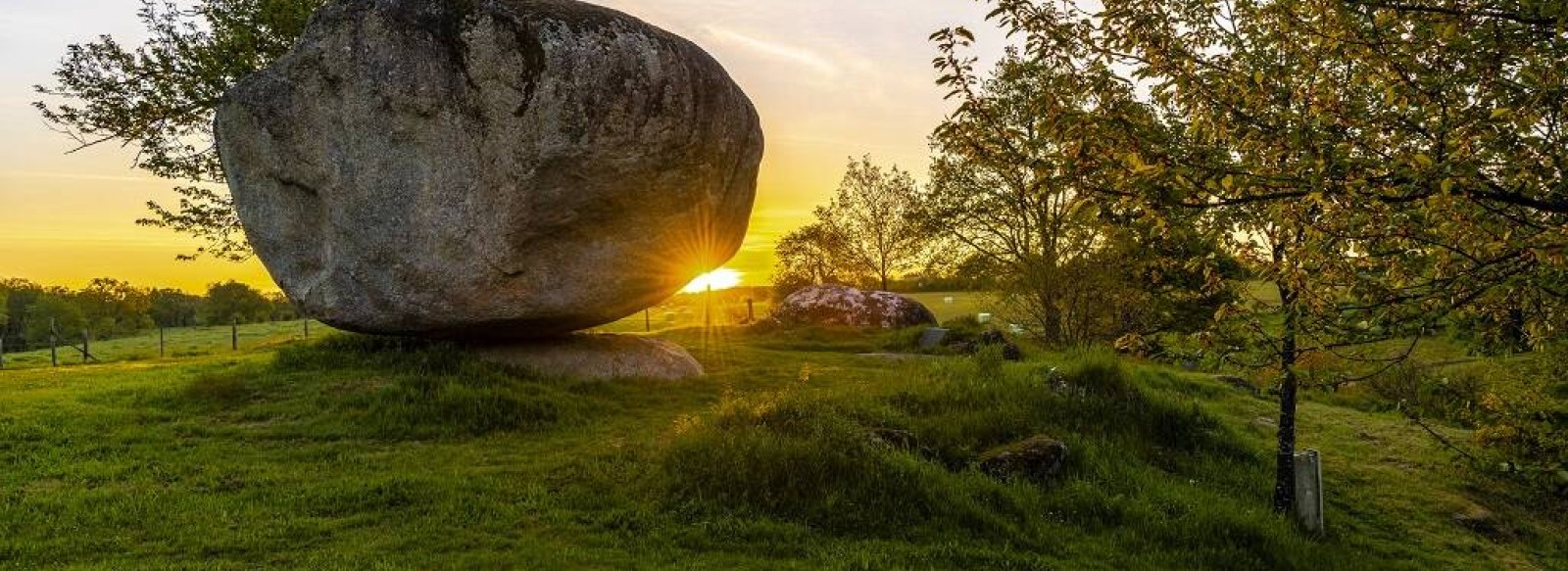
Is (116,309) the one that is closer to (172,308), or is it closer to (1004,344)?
(172,308)

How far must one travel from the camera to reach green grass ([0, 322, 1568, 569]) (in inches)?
363

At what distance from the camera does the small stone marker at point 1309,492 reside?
40.0ft

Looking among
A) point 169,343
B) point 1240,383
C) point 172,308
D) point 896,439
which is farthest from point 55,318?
point 1240,383

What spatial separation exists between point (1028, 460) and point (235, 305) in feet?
350

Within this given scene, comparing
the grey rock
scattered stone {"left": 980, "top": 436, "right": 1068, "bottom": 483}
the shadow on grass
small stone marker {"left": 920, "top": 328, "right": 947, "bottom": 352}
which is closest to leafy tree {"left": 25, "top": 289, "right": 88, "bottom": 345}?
the shadow on grass

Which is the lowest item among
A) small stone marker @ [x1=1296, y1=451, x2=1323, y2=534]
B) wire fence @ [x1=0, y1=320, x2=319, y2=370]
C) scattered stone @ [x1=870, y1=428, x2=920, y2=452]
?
small stone marker @ [x1=1296, y1=451, x2=1323, y2=534]

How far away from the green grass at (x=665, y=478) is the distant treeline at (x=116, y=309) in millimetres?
68832

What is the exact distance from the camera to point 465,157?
1599 cm

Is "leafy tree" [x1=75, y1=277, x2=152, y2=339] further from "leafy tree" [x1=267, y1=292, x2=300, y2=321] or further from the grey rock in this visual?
the grey rock

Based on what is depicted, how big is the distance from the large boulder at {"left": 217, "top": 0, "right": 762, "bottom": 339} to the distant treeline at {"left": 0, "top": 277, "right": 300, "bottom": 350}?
→ 66.5 metres

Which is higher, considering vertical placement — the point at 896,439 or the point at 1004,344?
the point at 1004,344

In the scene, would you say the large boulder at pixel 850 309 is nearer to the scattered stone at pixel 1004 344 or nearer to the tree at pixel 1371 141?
the scattered stone at pixel 1004 344

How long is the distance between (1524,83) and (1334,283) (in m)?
2.19

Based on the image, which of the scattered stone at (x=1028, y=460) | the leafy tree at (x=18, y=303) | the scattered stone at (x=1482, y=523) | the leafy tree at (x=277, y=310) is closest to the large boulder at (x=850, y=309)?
the scattered stone at (x=1482, y=523)
